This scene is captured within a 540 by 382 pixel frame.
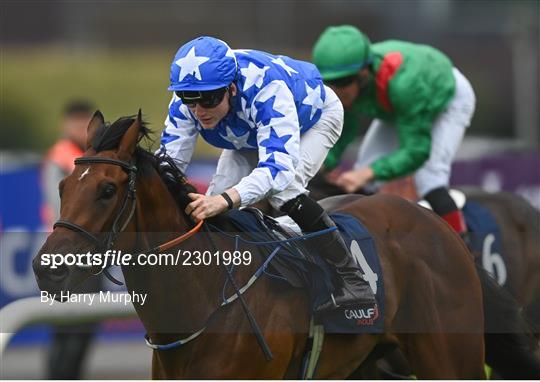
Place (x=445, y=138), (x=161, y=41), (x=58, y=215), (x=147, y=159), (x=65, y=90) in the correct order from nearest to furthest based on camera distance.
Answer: (x=147, y=159) < (x=445, y=138) < (x=58, y=215) < (x=65, y=90) < (x=161, y=41)

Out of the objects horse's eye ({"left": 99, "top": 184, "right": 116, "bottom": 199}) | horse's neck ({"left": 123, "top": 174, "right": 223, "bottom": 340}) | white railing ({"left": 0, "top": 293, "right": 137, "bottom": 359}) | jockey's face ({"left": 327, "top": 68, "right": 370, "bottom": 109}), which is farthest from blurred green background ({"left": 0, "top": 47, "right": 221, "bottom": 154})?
horse's eye ({"left": 99, "top": 184, "right": 116, "bottom": 199})

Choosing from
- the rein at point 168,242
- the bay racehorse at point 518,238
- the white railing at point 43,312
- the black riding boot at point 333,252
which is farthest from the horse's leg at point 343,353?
the bay racehorse at point 518,238

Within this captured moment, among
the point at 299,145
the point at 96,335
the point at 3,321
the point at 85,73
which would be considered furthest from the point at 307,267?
the point at 85,73

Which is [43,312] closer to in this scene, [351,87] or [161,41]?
[351,87]

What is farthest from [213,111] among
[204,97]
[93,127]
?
[93,127]

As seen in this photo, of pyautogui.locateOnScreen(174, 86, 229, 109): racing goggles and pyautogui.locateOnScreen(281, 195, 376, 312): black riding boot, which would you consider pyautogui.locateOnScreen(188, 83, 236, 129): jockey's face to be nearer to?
pyautogui.locateOnScreen(174, 86, 229, 109): racing goggles

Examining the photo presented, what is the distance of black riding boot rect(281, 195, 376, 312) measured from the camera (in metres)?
4.37

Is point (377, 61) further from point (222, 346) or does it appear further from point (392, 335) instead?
point (222, 346)

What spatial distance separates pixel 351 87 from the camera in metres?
6.05

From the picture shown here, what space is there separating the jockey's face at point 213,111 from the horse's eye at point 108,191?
0.55m

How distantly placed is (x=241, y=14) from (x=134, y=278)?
50.6 ft

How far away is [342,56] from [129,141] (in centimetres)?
220

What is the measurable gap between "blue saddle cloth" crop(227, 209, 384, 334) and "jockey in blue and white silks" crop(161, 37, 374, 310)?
0.05 m

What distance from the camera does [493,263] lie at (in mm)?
6445
